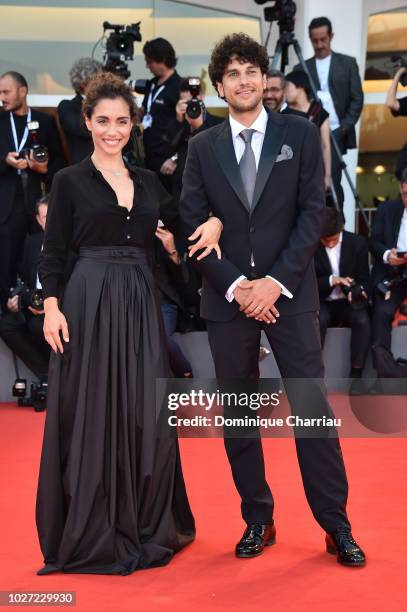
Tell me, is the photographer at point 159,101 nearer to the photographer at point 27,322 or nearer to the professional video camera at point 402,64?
the photographer at point 27,322

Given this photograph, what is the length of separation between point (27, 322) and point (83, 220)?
3.15 meters

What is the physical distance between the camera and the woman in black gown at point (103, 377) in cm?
305

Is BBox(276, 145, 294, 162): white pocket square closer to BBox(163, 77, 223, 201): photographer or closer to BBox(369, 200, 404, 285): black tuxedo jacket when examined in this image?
BBox(163, 77, 223, 201): photographer

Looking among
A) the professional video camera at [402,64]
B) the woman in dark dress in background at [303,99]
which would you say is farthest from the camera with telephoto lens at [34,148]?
the professional video camera at [402,64]

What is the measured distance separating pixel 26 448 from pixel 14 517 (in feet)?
4.03

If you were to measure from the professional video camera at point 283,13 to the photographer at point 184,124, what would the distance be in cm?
86

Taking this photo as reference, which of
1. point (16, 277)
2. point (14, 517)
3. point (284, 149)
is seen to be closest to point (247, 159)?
point (284, 149)

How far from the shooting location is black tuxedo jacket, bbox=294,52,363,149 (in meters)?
6.79

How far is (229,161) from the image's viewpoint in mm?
3078

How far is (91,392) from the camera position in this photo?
3.09 metres

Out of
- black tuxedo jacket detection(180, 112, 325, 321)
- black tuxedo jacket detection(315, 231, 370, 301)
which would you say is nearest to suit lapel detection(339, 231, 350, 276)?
black tuxedo jacket detection(315, 231, 370, 301)

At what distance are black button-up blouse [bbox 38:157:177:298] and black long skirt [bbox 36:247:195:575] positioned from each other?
5 cm

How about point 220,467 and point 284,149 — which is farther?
point 220,467

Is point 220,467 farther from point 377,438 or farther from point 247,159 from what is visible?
point 247,159
